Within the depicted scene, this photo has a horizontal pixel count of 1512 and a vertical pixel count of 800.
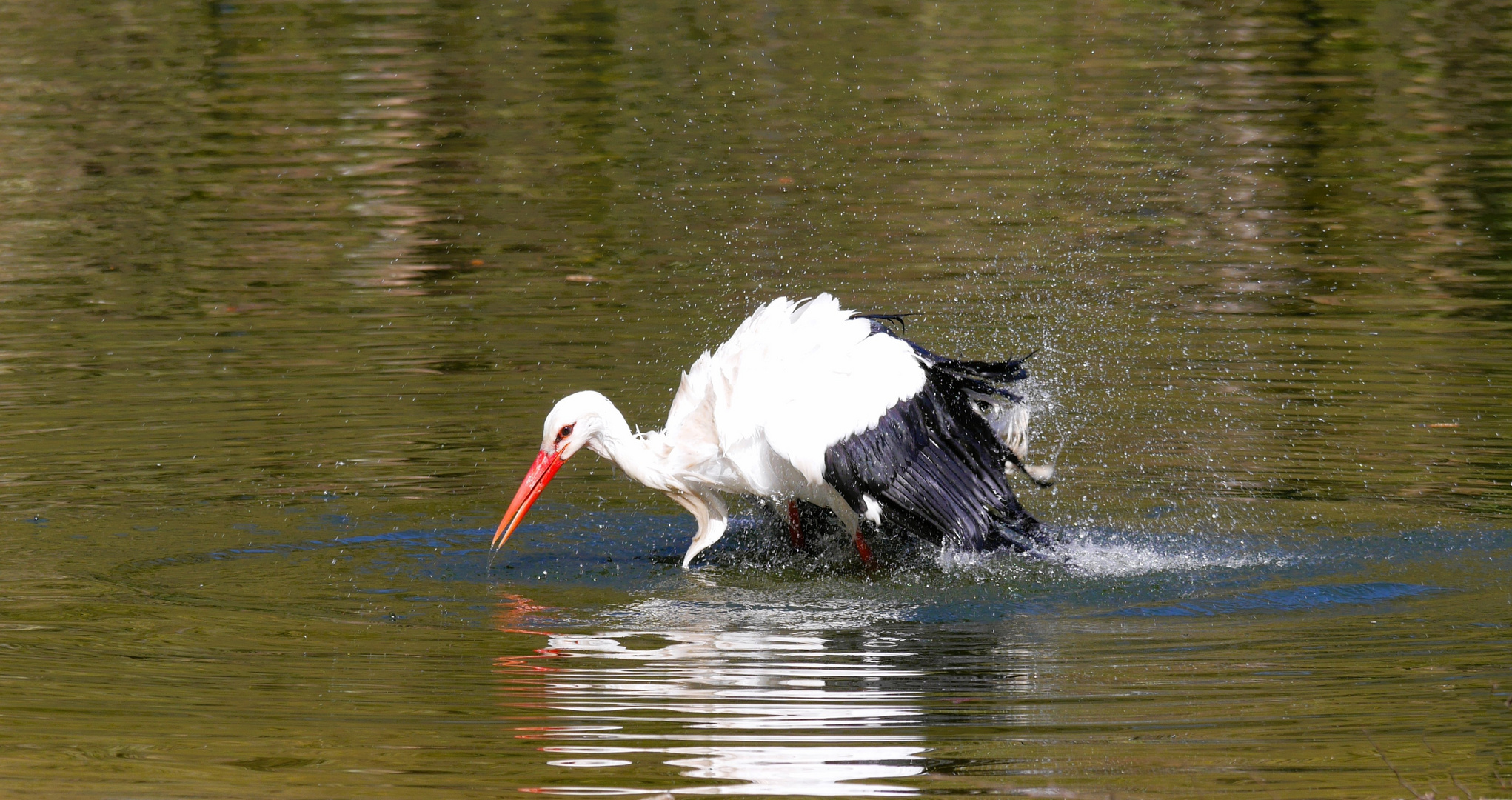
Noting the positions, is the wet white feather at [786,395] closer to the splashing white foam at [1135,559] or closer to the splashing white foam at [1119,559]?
the splashing white foam at [1119,559]

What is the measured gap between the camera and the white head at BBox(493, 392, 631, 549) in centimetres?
850

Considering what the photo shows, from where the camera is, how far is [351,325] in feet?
42.9

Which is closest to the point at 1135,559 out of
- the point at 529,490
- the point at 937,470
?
the point at 937,470

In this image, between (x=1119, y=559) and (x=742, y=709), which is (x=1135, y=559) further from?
(x=742, y=709)

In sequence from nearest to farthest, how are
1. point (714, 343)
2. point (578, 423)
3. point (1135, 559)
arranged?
point (1135, 559)
point (578, 423)
point (714, 343)

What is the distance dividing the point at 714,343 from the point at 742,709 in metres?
5.77

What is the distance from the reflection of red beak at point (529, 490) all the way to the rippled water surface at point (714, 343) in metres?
0.23

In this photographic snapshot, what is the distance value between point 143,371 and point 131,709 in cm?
570

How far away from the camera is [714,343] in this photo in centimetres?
1217

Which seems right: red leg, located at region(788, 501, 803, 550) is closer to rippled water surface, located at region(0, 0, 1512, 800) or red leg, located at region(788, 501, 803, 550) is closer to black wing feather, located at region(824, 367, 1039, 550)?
rippled water surface, located at region(0, 0, 1512, 800)

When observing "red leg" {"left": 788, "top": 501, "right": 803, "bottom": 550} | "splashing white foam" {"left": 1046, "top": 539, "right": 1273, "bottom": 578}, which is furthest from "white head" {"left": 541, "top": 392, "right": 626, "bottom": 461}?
"splashing white foam" {"left": 1046, "top": 539, "right": 1273, "bottom": 578}

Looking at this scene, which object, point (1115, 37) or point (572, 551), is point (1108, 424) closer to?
point (572, 551)

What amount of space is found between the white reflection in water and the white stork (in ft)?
3.40

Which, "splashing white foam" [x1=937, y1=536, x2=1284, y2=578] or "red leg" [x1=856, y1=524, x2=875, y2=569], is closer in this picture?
"splashing white foam" [x1=937, y1=536, x2=1284, y2=578]
